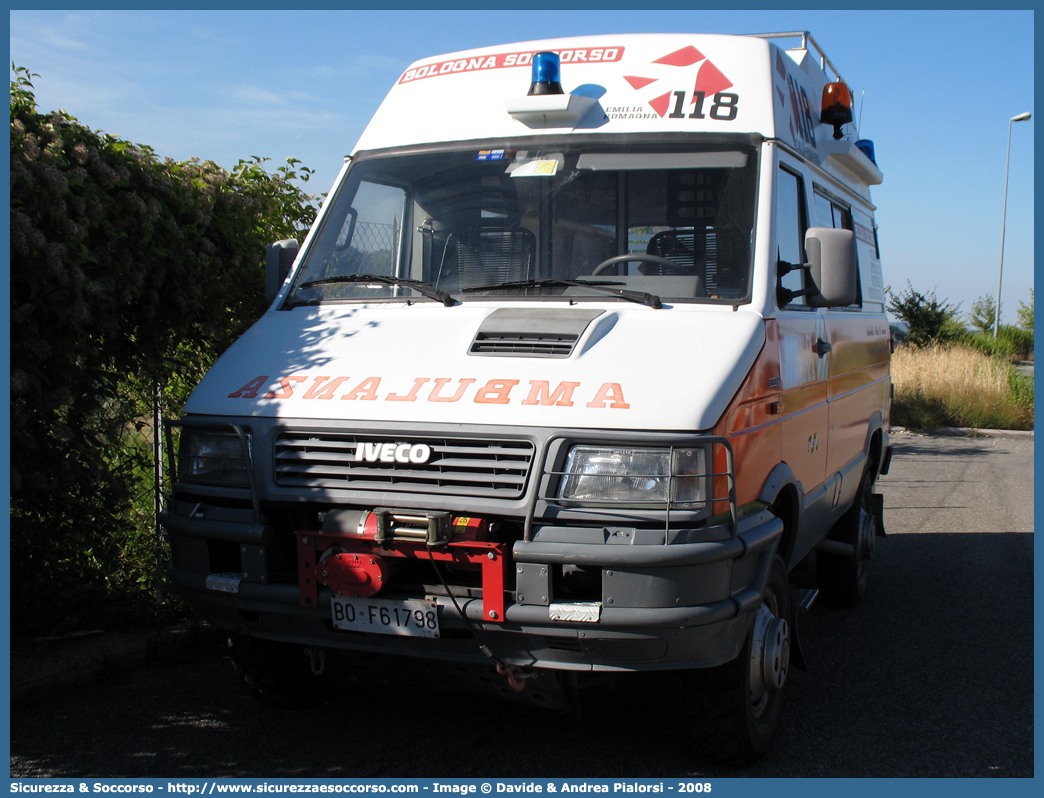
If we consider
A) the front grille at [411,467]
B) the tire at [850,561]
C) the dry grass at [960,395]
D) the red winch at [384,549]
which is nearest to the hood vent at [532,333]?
the front grille at [411,467]

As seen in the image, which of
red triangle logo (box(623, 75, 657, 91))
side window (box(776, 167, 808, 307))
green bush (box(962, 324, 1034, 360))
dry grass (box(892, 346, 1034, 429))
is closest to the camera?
side window (box(776, 167, 808, 307))

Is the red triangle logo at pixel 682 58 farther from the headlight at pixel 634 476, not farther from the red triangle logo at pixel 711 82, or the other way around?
the headlight at pixel 634 476

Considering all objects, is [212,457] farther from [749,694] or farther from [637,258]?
[749,694]

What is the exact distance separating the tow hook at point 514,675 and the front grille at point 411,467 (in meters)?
0.62

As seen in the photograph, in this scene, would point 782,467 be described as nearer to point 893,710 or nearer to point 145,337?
point 893,710

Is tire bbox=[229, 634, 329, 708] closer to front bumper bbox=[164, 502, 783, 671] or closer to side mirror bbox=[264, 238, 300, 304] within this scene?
front bumper bbox=[164, 502, 783, 671]

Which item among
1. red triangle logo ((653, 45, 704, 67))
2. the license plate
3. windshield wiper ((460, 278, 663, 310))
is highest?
red triangle logo ((653, 45, 704, 67))

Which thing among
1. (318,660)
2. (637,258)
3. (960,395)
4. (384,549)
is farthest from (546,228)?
(960,395)

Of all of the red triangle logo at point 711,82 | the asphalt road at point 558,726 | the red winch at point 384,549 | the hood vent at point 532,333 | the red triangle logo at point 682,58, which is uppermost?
the red triangle logo at point 682,58

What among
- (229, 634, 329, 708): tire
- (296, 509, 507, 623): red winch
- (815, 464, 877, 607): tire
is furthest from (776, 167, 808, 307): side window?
(229, 634, 329, 708): tire

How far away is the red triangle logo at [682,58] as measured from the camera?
4664 millimetres

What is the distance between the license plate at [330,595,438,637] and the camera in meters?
3.36

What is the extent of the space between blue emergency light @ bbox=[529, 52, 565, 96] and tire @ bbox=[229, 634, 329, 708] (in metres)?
2.86

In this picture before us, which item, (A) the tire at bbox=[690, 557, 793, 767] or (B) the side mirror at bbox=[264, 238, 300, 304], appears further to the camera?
(B) the side mirror at bbox=[264, 238, 300, 304]
